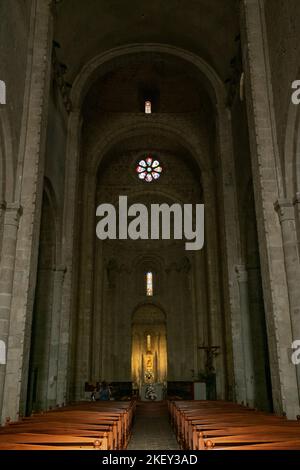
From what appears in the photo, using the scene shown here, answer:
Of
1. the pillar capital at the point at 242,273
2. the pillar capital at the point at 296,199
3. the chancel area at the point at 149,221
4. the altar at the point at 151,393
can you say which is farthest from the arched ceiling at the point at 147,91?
the altar at the point at 151,393

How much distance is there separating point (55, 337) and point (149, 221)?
605 inches

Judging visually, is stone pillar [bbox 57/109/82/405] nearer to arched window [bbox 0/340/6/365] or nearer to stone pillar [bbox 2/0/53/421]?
stone pillar [bbox 2/0/53/421]

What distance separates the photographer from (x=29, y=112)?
10.6m

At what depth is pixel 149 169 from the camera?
26.5m

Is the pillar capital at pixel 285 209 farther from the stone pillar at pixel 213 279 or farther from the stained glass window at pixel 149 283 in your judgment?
the stained glass window at pixel 149 283

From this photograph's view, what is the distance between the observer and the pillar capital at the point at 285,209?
9.52m

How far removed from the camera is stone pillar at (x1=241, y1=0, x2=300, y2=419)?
8664 mm

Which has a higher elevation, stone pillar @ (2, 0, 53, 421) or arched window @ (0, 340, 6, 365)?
stone pillar @ (2, 0, 53, 421)

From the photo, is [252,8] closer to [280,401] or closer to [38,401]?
[280,401]

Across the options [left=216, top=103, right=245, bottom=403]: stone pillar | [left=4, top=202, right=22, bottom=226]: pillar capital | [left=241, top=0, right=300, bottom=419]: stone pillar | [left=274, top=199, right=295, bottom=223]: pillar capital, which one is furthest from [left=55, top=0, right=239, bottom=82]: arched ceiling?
[left=274, top=199, right=295, bottom=223]: pillar capital

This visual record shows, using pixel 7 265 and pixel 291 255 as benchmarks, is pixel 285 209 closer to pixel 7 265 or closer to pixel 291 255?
pixel 291 255

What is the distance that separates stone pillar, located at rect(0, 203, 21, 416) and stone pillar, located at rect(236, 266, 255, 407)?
8.34 metres

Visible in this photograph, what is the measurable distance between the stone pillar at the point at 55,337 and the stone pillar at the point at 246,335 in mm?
6322

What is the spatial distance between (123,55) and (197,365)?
17006 millimetres
